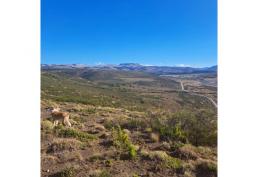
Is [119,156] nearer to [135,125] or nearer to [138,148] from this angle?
[138,148]

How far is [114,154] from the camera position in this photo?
2973 mm

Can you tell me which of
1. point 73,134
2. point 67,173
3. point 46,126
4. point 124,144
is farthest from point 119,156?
point 46,126

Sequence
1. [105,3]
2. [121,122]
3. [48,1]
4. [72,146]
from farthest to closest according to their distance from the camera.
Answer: [121,122]
[105,3]
[72,146]
[48,1]

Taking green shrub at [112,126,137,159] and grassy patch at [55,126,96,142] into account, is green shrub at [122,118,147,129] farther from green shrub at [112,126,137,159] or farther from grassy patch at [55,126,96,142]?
grassy patch at [55,126,96,142]

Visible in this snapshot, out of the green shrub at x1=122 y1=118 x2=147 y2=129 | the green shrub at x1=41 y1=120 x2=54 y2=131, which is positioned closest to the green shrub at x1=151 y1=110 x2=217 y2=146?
the green shrub at x1=122 y1=118 x2=147 y2=129

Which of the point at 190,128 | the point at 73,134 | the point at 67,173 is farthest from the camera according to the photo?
the point at 190,128

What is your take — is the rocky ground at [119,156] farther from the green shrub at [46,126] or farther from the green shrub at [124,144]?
the green shrub at [46,126]

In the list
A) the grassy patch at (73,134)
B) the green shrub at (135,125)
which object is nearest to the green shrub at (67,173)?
the grassy patch at (73,134)

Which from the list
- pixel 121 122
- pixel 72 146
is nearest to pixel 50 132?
pixel 72 146

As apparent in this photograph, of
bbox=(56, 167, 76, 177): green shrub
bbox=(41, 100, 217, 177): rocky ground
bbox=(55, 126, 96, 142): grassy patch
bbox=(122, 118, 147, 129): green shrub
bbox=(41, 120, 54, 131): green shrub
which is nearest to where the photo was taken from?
bbox=(56, 167, 76, 177): green shrub

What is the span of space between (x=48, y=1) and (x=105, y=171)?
1.85 metres

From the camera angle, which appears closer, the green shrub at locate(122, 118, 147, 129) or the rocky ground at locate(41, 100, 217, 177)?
the rocky ground at locate(41, 100, 217, 177)
